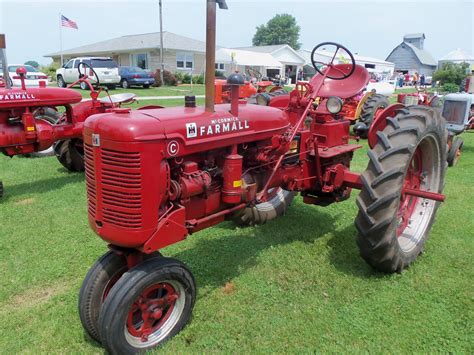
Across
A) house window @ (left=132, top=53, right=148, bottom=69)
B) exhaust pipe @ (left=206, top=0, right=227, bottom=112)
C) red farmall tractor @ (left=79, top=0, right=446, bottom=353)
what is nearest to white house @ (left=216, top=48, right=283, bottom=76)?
house window @ (left=132, top=53, right=148, bottom=69)

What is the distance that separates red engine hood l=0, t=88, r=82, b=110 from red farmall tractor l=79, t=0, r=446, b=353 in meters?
3.76

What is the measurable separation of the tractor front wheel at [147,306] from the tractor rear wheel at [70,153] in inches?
186

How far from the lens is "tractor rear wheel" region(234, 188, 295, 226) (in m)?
4.49

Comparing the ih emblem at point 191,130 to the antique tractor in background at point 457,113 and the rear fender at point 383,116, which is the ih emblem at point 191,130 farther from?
the antique tractor in background at point 457,113

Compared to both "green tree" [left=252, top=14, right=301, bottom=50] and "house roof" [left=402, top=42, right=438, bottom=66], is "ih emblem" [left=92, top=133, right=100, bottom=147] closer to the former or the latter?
"house roof" [left=402, top=42, right=438, bottom=66]

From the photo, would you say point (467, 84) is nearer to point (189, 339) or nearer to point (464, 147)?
point (464, 147)

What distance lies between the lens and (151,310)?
8.50ft

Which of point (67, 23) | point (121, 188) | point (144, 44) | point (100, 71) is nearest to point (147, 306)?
point (121, 188)

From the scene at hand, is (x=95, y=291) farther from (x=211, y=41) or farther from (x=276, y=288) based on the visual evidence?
(x=211, y=41)

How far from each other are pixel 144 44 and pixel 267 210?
3211cm

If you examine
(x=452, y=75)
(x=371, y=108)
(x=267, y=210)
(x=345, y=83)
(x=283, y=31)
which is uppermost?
(x=283, y=31)

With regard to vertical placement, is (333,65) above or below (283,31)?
below

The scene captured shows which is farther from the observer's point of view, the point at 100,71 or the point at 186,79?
the point at 186,79

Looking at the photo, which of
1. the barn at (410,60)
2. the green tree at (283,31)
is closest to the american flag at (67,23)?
the barn at (410,60)
